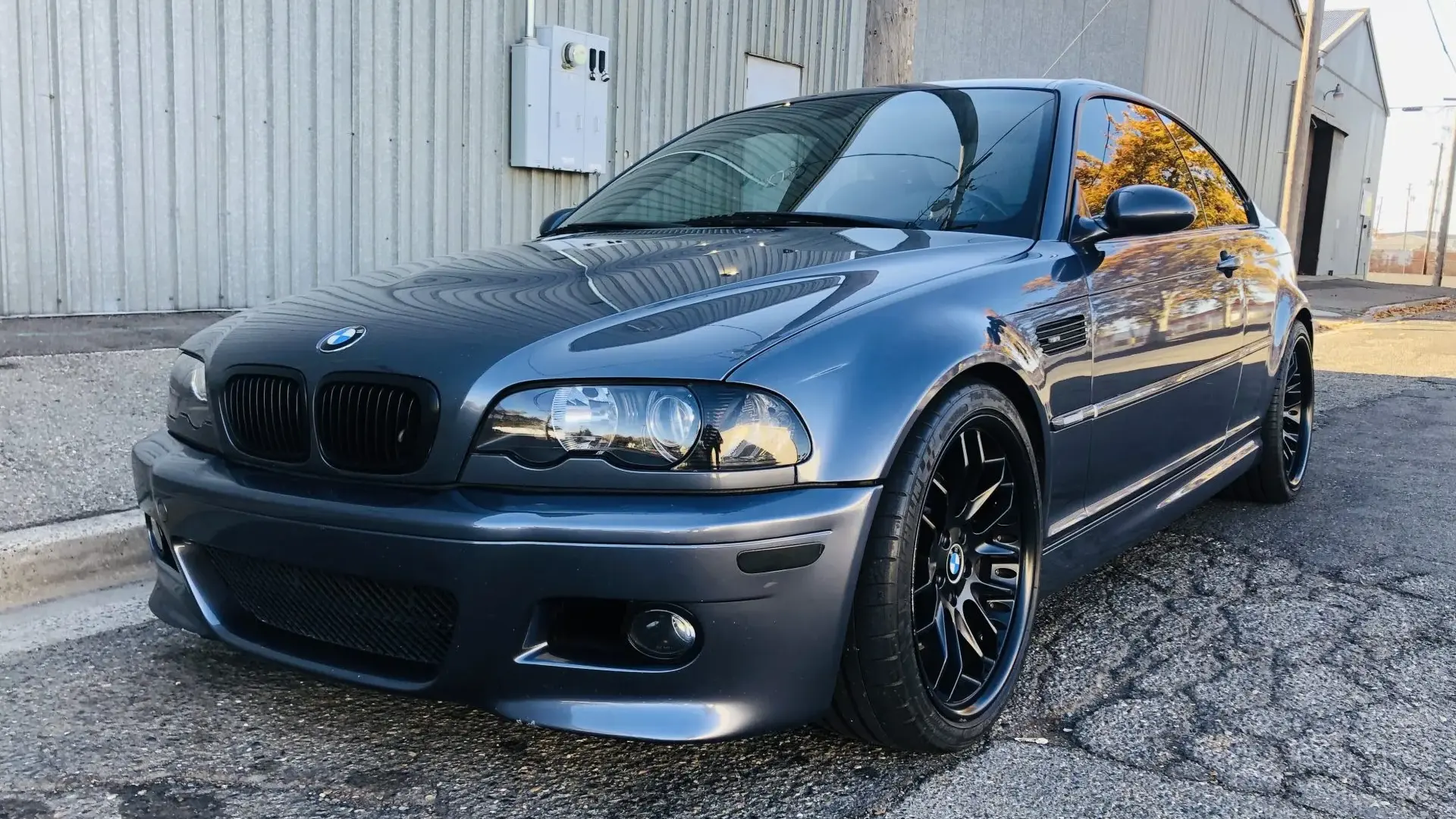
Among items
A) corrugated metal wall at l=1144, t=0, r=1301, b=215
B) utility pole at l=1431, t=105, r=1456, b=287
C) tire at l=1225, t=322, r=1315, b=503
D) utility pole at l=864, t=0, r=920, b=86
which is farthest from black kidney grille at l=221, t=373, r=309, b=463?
utility pole at l=1431, t=105, r=1456, b=287

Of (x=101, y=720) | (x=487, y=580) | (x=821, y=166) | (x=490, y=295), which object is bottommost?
(x=101, y=720)

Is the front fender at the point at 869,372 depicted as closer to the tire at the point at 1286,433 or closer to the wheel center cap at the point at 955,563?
the wheel center cap at the point at 955,563

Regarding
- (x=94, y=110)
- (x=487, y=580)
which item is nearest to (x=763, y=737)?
(x=487, y=580)

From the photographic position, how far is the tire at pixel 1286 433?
4.50m

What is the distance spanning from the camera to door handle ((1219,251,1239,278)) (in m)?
3.83

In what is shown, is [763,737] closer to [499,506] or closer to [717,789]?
[717,789]

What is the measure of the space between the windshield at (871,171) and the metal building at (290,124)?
3.97 metres

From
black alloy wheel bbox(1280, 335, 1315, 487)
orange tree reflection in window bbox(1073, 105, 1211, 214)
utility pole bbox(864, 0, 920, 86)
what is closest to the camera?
orange tree reflection in window bbox(1073, 105, 1211, 214)

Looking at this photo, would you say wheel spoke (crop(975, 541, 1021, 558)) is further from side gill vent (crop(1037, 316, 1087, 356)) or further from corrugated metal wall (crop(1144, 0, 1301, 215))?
corrugated metal wall (crop(1144, 0, 1301, 215))

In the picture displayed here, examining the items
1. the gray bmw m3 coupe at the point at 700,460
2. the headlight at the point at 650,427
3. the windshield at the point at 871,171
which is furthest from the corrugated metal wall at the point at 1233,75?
the headlight at the point at 650,427

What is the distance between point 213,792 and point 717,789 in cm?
94

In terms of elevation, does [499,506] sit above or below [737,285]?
below

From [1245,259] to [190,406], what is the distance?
3372 mm

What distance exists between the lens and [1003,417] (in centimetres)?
246
